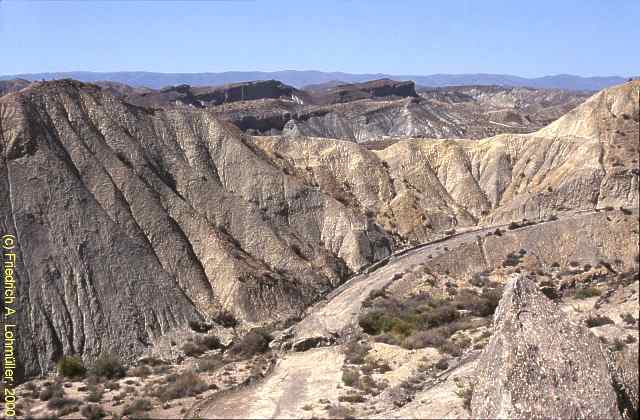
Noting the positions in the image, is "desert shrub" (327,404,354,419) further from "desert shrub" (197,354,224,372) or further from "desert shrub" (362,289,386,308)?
"desert shrub" (362,289,386,308)

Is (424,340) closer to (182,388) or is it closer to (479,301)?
(479,301)

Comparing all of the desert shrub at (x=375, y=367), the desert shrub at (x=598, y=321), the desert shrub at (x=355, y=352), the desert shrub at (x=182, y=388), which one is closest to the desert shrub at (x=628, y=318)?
the desert shrub at (x=598, y=321)

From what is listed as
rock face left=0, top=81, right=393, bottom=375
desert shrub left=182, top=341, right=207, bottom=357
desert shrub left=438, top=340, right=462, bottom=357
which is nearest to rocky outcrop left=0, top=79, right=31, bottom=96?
rock face left=0, top=81, right=393, bottom=375

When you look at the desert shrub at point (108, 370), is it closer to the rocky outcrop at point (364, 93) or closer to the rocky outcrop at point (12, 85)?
the rocky outcrop at point (364, 93)

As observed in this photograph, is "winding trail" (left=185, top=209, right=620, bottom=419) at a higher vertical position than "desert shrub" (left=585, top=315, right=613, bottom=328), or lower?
lower

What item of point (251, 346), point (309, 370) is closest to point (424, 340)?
point (309, 370)

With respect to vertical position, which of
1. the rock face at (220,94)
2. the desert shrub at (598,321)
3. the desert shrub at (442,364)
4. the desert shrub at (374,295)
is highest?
the rock face at (220,94)

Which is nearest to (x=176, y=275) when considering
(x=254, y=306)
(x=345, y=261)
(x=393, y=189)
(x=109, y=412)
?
(x=254, y=306)
